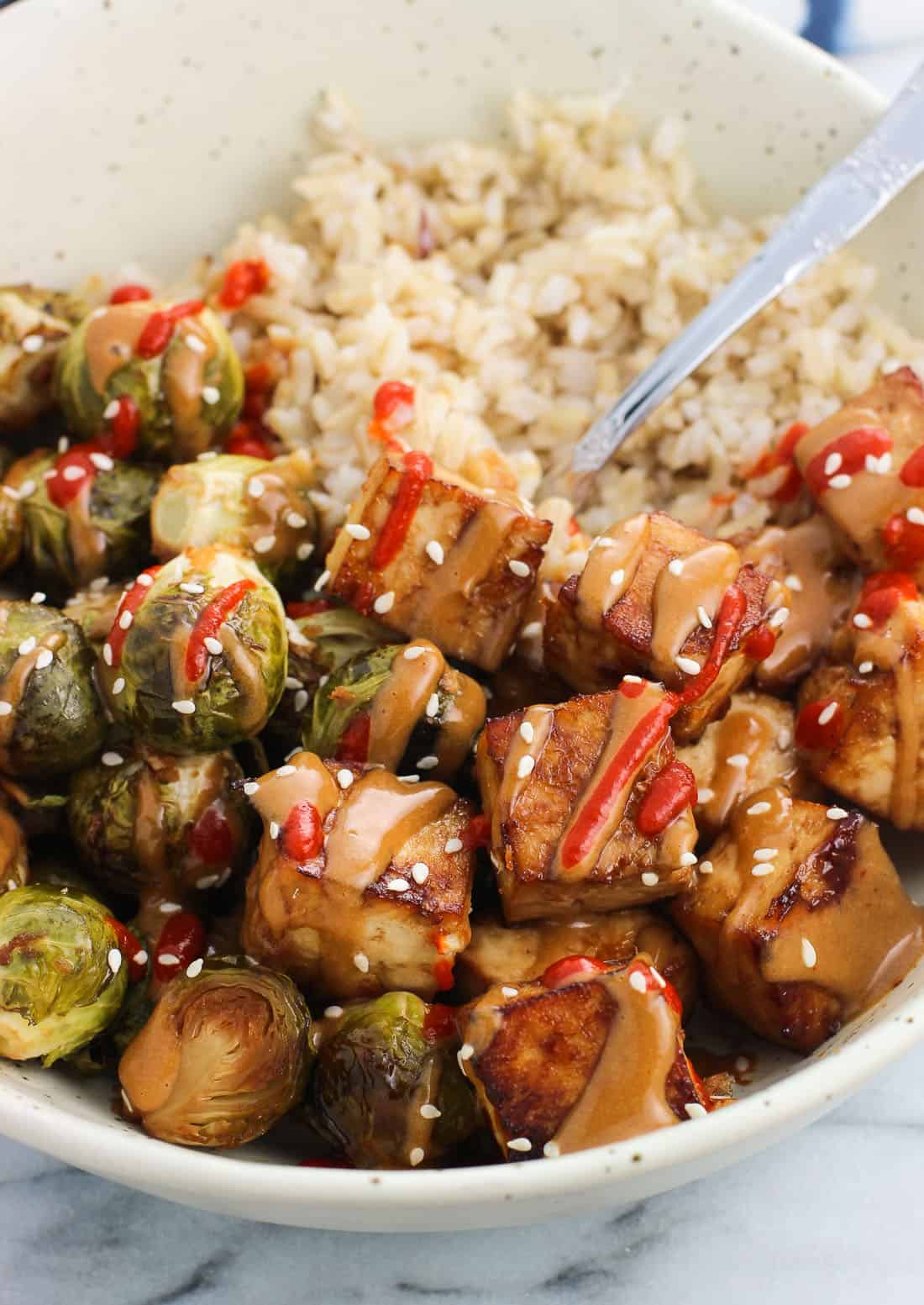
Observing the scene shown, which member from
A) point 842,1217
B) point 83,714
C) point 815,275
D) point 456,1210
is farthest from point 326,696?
point 815,275

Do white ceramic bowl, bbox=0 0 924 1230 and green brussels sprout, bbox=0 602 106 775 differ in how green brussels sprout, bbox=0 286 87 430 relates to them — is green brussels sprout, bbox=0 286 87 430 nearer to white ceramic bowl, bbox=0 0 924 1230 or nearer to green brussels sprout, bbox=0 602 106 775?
white ceramic bowl, bbox=0 0 924 1230

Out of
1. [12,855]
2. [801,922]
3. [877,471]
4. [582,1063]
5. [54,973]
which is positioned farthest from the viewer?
→ [877,471]

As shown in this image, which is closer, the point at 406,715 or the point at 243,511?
the point at 406,715

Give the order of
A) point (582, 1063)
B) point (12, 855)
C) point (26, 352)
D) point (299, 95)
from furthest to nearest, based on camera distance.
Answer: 1. point (299, 95)
2. point (26, 352)
3. point (12, 855)
4. point (582, 1063)

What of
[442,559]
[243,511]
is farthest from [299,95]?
[442,559]

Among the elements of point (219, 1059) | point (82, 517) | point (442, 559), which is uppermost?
point (442, 559)

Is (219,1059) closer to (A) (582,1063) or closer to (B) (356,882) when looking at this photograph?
(B) (356,882)

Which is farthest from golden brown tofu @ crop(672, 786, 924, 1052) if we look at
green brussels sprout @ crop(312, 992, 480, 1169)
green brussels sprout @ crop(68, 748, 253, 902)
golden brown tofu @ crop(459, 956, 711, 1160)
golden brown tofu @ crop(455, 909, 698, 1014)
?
green brussels sprout @ crop(68, 748, 253, 902)

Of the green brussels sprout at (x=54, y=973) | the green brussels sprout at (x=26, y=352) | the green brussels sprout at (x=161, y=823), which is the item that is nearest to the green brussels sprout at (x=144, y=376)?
the green brussels sprout at (x=26, y=352)
